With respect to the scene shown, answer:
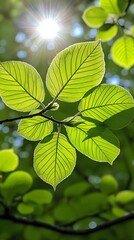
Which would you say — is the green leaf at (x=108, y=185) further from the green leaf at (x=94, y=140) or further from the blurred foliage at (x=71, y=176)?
the green leaf at (x=94, y=140)

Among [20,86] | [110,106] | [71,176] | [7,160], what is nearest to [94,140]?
[110,106]

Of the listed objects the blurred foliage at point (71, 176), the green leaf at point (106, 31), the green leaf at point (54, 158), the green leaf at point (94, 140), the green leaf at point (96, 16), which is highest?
the green leaf at point (96, 16)

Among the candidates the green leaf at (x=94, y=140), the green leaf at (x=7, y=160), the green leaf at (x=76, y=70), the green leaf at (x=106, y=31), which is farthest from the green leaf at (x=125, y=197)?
the green leaf at (x=76, y=70)

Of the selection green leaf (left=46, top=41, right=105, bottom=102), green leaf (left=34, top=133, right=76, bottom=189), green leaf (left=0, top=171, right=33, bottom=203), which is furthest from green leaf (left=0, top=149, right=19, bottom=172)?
green leaf (left=46, top=41, right=105, bottom=102)

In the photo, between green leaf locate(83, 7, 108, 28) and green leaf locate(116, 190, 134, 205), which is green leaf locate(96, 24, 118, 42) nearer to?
green leaf locate(83, 7, 108, 28)

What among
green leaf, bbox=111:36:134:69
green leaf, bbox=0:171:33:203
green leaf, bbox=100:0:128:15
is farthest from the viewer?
green leaf, bbox=0:171:33:203

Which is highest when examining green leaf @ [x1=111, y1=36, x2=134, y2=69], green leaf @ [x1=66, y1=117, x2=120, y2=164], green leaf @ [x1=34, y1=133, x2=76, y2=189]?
green leaf @ [x1=111, y1=36, x2=134, y2=69]

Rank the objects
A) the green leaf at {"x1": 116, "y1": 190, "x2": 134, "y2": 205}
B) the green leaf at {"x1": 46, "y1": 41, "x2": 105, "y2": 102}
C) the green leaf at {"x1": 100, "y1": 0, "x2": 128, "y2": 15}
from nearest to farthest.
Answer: the green leaf at {"x1": 46, "y1": 41, "x2": 105, "y2": 102}, the green leaf at {"x1": 100, "y1": 0, "x2": 128, "y2": 15}, the green leaf at {"x1": 116, "y1": 190, "x2": 134, "y2": 205}
